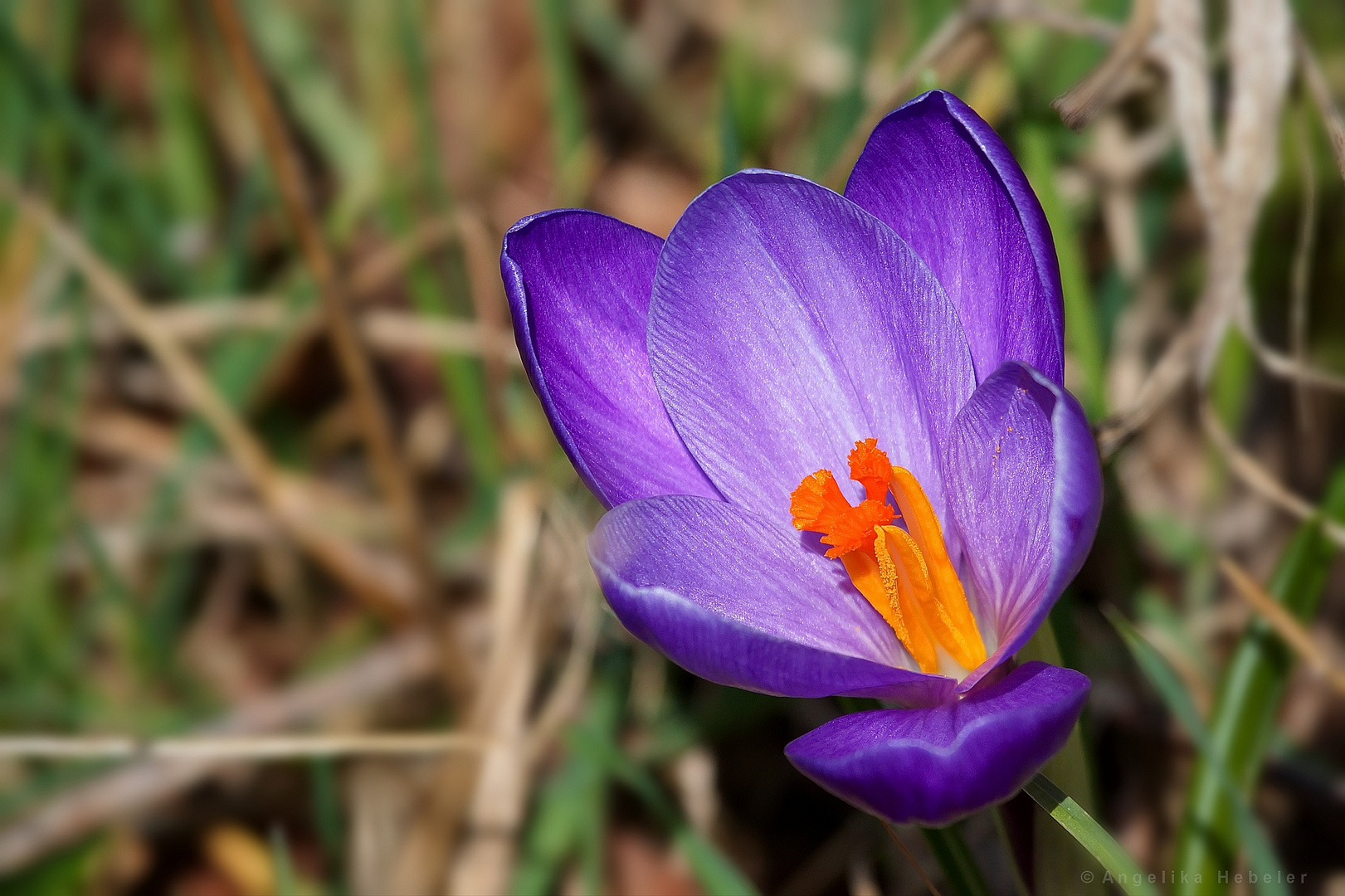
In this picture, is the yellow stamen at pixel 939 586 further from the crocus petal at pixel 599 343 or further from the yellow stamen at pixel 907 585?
the crocus petal at pixel 599 343

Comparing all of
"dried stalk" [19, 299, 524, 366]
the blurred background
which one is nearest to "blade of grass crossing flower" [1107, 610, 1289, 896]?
the blurred background

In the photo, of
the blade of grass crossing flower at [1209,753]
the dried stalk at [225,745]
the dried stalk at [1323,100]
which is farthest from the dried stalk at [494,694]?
the dried stalk at [1323,100]

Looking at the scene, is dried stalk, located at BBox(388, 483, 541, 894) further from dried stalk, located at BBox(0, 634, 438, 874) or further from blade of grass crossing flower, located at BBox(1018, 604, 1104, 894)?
blade of grass crossing flower, located at BBox(1018, 604, 1104, 894)

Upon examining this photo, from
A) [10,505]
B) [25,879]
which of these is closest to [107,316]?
[10,505]

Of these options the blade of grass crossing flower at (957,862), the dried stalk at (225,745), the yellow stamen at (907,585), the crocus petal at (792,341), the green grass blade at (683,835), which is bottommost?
the green grass blade at (683,835)

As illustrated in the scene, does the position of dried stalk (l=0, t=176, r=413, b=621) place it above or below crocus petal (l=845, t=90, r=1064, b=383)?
below

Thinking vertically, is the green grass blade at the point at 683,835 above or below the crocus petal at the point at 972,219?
below

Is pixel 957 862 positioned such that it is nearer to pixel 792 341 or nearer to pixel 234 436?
pixel 792 341
